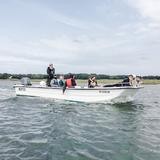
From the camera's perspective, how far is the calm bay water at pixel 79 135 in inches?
448

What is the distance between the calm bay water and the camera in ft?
37.3

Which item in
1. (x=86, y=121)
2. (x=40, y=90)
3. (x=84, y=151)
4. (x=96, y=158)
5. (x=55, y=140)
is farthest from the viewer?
(x=40, y=90)

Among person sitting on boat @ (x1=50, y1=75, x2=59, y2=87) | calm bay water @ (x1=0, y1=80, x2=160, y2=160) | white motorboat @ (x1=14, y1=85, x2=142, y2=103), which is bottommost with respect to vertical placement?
calm bay water @ (x1=0, y1=80, x2=160, y2=160)

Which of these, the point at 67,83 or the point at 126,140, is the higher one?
the point at 67,83

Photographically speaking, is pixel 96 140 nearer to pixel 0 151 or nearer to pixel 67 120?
pixel 0 151

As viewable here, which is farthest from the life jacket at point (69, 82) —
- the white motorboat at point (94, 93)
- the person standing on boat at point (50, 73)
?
the person standing on boat at point (50, 73)

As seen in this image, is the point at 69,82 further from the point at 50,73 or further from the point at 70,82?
the point at 50,73

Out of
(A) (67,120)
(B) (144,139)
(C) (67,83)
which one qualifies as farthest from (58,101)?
(B) (144,139)

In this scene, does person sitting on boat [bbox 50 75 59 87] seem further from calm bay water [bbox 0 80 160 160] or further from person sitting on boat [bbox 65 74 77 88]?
calm bay water [bbox 0 80 160 160]

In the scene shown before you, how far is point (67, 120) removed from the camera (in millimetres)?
18672

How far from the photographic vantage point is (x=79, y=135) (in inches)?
571

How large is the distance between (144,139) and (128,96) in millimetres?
12212

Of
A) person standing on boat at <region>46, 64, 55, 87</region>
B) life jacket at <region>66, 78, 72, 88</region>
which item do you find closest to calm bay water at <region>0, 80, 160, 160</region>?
life jacket at <region>66, 78, 72, 88</region>

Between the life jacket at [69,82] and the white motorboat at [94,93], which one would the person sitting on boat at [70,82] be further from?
the white motorboat at [94,93]
